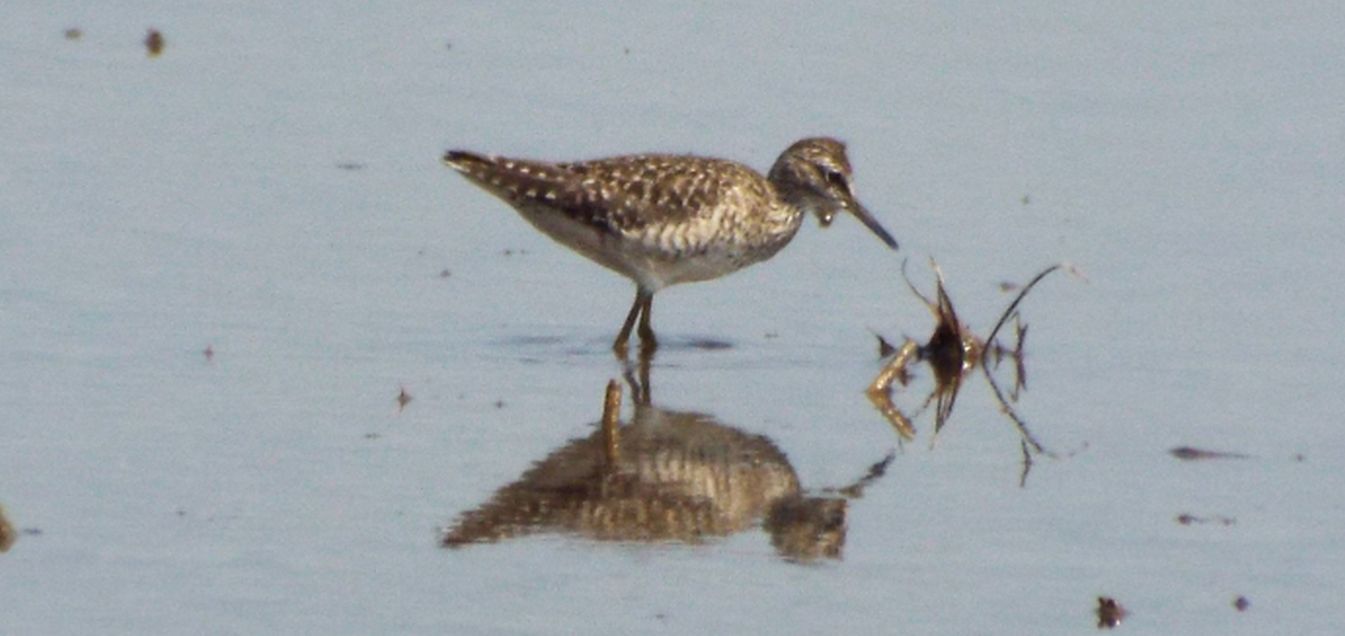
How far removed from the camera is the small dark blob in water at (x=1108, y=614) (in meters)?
8.74

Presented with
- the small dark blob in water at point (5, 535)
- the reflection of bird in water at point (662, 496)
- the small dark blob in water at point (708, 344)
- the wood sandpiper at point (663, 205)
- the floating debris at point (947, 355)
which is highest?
the wood sandpiper at point (663, 205)

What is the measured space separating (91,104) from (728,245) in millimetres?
4031

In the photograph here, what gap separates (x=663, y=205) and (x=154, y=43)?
469cm

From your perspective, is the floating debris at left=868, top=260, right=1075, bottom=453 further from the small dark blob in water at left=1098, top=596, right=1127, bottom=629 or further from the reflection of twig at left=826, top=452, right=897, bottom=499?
the small dark blob in water at left=1098, top=596, right=1127, bottom=629

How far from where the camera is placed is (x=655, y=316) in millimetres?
13461

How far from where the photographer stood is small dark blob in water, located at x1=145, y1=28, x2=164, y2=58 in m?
16.5

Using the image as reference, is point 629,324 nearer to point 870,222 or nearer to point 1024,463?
point 870,222

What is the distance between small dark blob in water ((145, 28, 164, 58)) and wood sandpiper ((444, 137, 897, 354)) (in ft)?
12.5

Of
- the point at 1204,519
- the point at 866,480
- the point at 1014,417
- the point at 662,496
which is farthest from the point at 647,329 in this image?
the point at 1204,519

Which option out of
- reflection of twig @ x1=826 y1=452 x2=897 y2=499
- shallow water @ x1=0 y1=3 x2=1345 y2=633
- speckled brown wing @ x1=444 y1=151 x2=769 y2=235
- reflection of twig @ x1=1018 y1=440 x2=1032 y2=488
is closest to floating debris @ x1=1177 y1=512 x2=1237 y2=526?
shallow water @ x1=0 y1=3 x2=1345 y2=633

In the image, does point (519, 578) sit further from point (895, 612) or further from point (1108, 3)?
point (1108, 3)

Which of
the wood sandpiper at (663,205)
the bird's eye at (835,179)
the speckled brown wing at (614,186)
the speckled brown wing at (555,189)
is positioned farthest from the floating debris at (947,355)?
the speckled brown wing at (555,189)

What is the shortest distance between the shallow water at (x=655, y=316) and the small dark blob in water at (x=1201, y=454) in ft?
0.19

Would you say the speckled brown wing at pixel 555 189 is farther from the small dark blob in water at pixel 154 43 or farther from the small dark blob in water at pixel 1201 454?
the small dark blob in water at pixel 154 43
